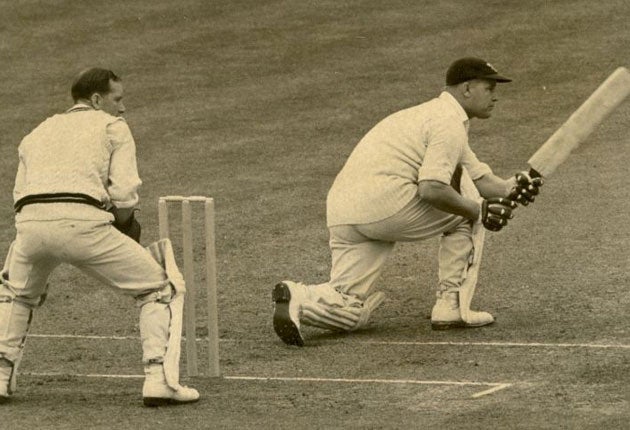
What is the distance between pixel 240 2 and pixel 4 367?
15.2 meters

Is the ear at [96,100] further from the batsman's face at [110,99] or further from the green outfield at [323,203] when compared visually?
the green outfield at [323,203]

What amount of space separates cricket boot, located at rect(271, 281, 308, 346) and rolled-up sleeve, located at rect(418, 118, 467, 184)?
43.6 inches

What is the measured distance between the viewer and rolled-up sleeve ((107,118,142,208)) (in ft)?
28.8

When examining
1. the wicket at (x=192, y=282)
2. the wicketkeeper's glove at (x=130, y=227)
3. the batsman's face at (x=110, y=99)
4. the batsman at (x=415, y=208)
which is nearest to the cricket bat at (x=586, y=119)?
the batsman at (x=415, y=208)

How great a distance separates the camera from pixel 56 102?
19.4 metres

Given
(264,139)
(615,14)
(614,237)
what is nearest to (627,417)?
(614,237)

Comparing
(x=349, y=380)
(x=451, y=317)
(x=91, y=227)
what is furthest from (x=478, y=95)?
(x=91, y=227)

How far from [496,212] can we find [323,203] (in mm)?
4632

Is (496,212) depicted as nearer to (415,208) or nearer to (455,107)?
(415,208)

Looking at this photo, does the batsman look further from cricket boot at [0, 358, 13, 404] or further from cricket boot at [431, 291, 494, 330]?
cricket boot at [0, 358, 13, 404]

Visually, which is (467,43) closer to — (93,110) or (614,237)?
(614,237)

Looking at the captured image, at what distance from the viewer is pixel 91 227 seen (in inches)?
342

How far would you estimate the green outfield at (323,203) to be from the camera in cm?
885

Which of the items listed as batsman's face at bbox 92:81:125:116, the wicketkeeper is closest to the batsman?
the wicketkeeper
